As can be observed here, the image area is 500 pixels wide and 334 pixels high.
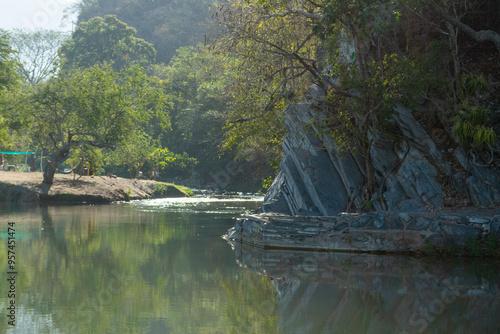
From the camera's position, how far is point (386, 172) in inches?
538

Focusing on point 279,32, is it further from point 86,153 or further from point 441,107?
point 86,153

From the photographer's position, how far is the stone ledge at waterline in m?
10.7

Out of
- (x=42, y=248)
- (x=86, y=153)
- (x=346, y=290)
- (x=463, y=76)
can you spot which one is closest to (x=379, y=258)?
(x=346, y=290)

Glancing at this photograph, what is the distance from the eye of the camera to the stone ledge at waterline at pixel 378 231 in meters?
10.7

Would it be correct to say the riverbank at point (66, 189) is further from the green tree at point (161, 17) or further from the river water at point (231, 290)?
the green tree at point (161, 17)

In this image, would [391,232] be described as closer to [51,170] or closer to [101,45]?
[51,170]

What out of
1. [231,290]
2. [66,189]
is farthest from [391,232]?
[66,189]

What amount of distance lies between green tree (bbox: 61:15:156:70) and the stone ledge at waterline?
66.7 m

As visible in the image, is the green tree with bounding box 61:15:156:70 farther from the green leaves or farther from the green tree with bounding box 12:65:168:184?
the green leaves

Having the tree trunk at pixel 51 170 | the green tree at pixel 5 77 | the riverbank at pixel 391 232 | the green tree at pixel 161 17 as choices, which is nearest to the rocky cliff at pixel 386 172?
the riverbank at pixel 391 232

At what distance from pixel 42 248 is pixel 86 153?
20.4 m

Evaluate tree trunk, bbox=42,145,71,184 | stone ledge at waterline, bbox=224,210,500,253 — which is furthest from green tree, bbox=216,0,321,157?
tree trunk, bbox=42,145,71,184

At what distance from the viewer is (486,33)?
12914mm

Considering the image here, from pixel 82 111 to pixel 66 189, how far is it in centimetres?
418
